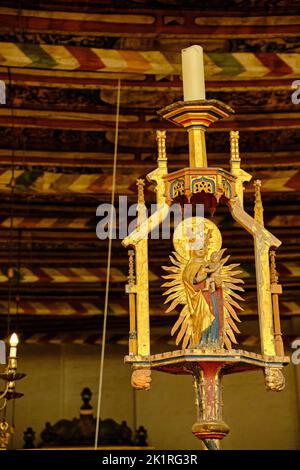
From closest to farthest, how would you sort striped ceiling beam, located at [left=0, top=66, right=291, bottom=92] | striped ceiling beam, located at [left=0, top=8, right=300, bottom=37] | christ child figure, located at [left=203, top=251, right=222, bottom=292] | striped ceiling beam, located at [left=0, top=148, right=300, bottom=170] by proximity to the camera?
christ child figure, located at [left=203, top=251, right=222, bottom=292] → striped ceiling beam, located at [left=0, top=8, right=300, bottom=37] → striped ceiling beam, located at [left=0, top=66, right=291, bottom=92] → striped ceiling beam, located at [left=0, top=148, right=300, bottom=170]

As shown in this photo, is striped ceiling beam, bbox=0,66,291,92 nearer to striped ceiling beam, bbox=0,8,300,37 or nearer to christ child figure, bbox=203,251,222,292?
striped ceiling beam, bbox=0,8,300,37

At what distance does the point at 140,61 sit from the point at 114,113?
3.07ft

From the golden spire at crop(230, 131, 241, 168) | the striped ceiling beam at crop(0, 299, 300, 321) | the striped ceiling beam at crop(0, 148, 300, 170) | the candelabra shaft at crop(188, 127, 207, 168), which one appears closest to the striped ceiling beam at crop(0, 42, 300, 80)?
the striped ceiling beam at crop(0, 148, 300, 170)

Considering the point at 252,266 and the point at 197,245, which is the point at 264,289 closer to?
the point at 197,245

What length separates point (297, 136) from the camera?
8.59 meters

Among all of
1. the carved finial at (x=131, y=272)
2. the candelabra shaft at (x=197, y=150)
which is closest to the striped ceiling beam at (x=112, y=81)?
the candelabra shaft at (x=197, y=150)

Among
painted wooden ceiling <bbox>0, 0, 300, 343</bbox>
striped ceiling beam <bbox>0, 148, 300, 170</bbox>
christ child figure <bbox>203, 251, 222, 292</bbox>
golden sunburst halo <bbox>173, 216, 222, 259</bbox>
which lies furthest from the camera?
striped ceiling beam <bbox>0, 148, 300, 170</bbox>

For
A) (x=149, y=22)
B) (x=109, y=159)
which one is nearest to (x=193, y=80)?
(x=149, y=22)

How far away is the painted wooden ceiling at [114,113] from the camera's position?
7059 millimetres

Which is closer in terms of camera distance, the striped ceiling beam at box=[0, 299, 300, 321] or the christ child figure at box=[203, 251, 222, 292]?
the christ child figure at box=[203, 251, 222, 292]

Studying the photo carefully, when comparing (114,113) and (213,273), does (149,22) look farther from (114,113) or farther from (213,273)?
(213,273)

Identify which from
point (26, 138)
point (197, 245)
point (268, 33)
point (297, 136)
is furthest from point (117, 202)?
point (197, 245)

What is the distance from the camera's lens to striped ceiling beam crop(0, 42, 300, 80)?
7.09 metres
